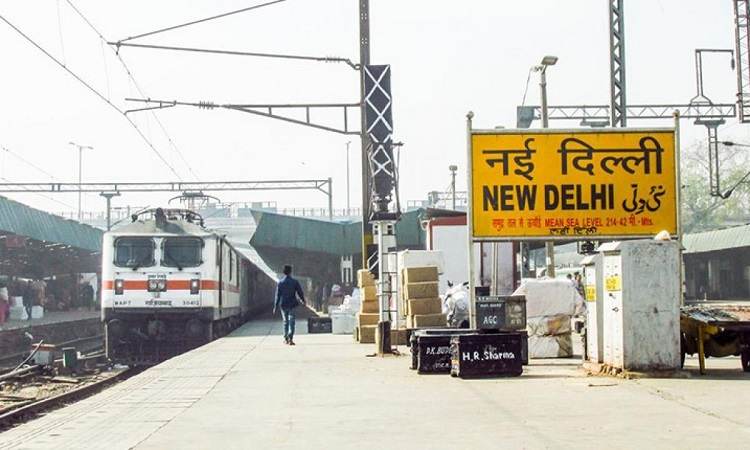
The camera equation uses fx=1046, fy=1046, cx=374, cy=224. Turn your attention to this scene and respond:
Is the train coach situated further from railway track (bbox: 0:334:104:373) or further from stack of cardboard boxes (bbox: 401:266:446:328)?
stack of cardboard boxes (bbox: 401:266:446:328)

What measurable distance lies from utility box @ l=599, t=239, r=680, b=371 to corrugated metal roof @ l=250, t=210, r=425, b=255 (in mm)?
31224

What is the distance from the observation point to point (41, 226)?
3784cm

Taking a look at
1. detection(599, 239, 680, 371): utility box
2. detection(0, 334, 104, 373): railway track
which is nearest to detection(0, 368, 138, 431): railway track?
detection(0, 334, 104, 373): railway track

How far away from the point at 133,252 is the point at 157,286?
968mm

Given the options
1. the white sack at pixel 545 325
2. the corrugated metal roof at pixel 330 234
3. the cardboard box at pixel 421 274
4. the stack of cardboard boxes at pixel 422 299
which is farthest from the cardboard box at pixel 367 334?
the corrugated metal roof at pixel 330 234

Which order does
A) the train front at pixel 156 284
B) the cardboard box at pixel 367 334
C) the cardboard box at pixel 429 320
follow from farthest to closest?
the train front at pixel 156 284 < the cardboard box at pixel 367 334 < the cardboard box at pixel 429 320

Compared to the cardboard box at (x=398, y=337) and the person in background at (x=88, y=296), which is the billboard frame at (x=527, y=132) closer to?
the cardboard box at (x=398, y=337)

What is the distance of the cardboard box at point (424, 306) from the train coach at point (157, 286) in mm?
6394

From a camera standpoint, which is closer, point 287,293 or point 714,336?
point 714,336

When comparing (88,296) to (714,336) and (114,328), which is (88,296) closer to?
(114,328)

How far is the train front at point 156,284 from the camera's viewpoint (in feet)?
78.9

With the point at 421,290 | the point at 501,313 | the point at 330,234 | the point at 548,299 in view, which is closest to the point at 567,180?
the point at 501,313

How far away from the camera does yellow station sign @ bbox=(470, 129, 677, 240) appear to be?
15.6 m

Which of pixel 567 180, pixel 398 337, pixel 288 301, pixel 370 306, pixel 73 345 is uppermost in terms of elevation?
pixel 567 180
